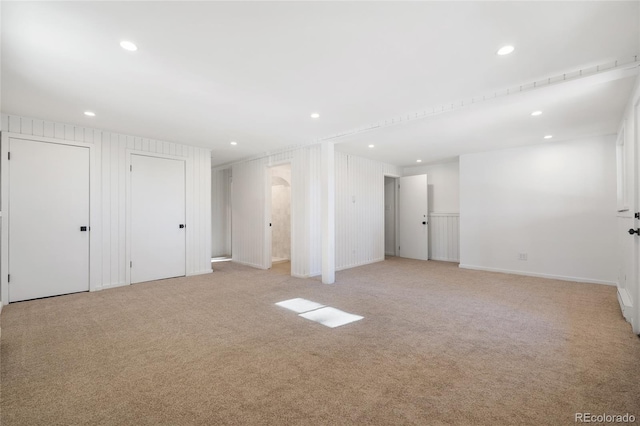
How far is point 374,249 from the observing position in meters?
7.31

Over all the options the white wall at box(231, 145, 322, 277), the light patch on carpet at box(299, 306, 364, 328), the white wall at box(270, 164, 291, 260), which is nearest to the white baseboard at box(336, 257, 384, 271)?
the white wall at box(231, 145, 322, 277)

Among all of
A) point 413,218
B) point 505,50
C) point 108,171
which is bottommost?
point 413,218

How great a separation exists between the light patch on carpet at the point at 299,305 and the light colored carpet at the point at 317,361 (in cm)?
16

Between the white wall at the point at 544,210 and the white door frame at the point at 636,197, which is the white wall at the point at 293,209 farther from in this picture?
the white door frame at the point at 636,197

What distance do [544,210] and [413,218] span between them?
293 centimetres

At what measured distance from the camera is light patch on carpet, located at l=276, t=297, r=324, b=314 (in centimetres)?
363

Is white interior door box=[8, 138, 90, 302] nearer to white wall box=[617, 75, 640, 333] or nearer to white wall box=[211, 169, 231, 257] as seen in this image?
white wall box=[211, 169, 231, 257]

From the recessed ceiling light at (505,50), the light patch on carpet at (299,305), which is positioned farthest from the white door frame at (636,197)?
the light patch on carpet at (299,305)

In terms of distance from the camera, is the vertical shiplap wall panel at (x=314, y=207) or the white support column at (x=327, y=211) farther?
the vertical shiplap wall panel at (x=314, y=207)

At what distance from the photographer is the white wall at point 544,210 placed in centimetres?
489

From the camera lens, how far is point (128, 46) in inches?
90.9

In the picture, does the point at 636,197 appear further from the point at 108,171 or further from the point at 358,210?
the point at 108,171

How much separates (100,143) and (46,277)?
2.17m

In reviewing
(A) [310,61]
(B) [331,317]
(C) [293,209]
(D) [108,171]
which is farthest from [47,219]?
(A) [310,61]
